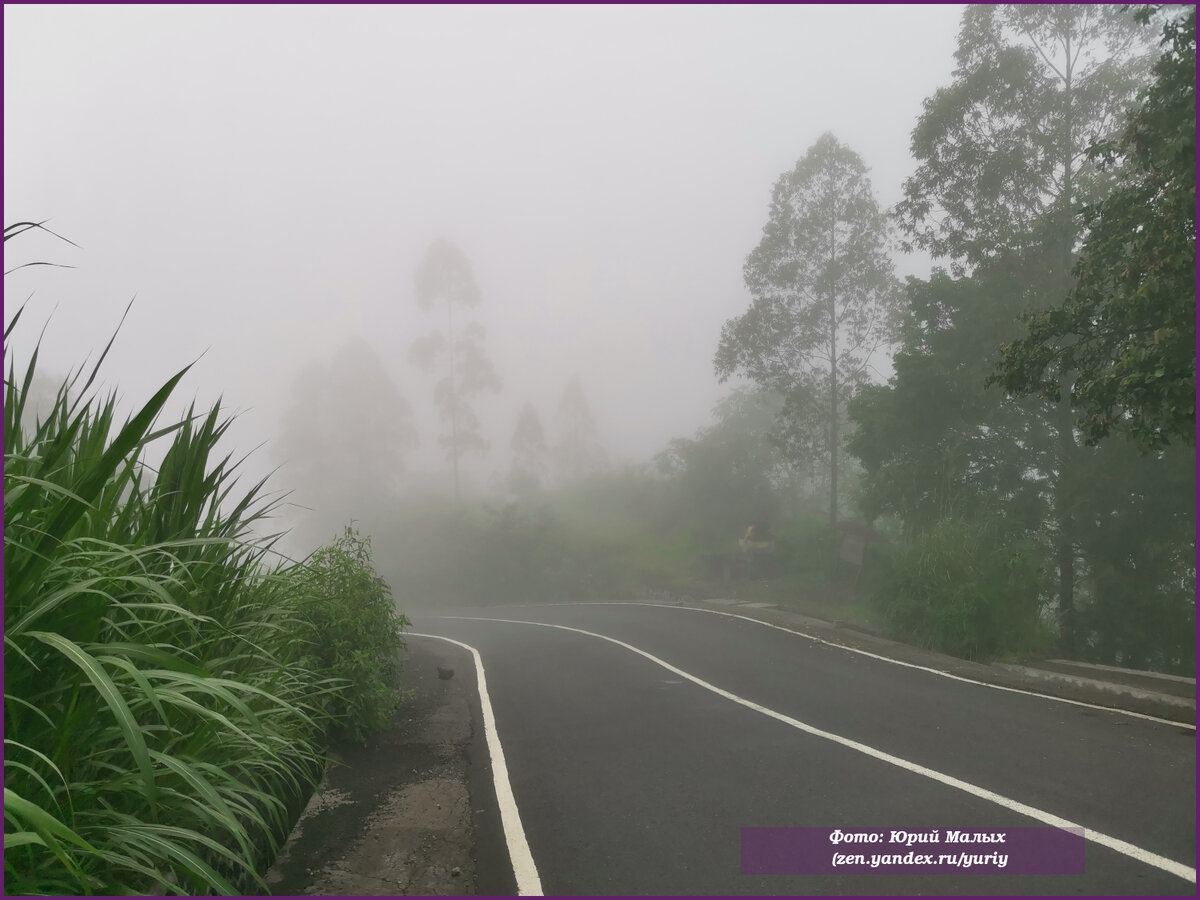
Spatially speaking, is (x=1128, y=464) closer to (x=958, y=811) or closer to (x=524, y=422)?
(x=958, y=811)

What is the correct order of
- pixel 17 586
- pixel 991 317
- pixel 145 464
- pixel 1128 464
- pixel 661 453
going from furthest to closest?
pixel 661 453 < pixel 991 317 < pixel 1128 464 < pixel 145 464 < pixel 17 586

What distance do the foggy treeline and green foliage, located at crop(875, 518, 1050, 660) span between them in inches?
2.3

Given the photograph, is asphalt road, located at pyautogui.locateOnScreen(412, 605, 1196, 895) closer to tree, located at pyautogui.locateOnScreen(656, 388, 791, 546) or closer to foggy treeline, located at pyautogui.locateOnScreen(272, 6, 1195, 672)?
foggy treeline, located at pyautogui.locateOnScreen(272, 6, 1195, 672)

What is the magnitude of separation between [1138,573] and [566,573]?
84.2 feet

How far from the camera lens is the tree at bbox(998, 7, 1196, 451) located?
356 inches

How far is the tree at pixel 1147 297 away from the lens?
356 inches

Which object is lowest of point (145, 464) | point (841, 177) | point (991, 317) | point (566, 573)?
point (566, 573)

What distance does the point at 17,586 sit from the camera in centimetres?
330

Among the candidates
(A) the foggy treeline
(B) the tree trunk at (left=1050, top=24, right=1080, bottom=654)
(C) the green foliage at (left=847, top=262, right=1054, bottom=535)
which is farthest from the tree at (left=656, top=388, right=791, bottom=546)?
(B) the tree trunk at (left=1050, top=24, right=1080, bottom=654)

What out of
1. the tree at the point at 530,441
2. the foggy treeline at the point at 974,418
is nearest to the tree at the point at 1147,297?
the foggy treeline at the point at 974,418

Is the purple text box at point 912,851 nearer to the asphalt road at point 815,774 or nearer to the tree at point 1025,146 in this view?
the asphalt road at point 815,774

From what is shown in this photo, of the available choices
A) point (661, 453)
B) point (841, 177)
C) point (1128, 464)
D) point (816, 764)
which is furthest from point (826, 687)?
point (661, 453)

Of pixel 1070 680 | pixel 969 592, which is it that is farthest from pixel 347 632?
pixel 969 592

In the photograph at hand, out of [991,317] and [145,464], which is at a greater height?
[991,317]
